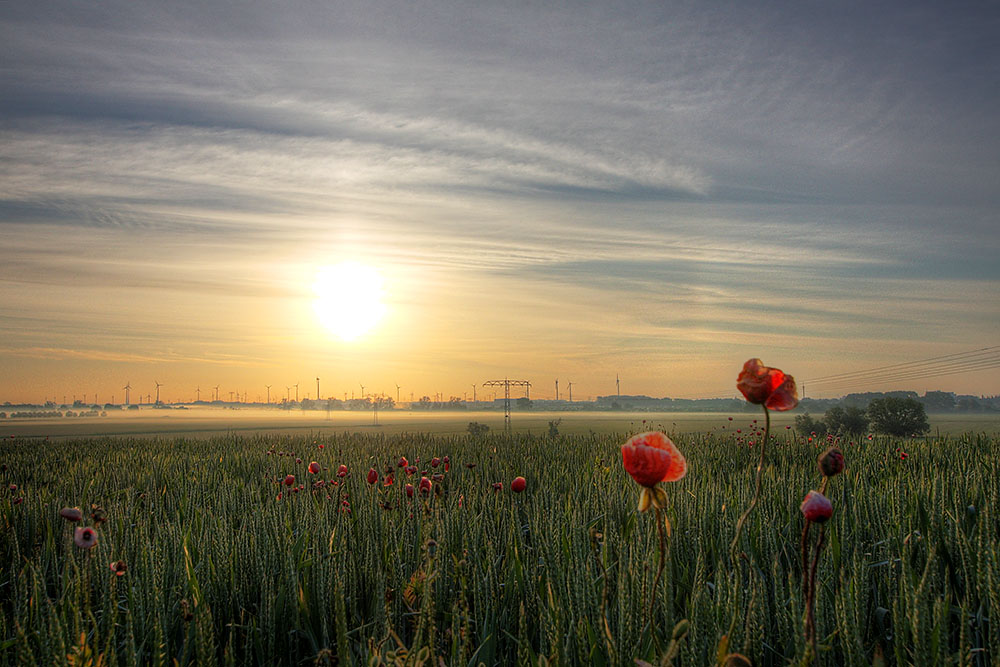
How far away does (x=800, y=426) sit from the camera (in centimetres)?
2352

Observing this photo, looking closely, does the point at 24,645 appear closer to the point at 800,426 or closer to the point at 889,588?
the point at 889,588

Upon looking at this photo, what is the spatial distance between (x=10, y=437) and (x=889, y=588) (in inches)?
1031

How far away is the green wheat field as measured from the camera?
1900 millimetres

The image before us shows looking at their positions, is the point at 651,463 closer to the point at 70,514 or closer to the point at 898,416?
the point at 70,514

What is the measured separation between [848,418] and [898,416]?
223cm

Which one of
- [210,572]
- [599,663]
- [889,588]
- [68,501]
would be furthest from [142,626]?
[68,501]

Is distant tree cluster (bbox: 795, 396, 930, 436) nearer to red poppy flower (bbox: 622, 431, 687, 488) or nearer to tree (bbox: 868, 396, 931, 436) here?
tree (bbox: 868, 396, 931, 436)

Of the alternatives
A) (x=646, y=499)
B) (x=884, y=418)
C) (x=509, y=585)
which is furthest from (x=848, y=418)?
(x=646, y=499)

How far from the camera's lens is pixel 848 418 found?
97.6ft

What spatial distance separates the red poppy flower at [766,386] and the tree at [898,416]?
30.6 metres

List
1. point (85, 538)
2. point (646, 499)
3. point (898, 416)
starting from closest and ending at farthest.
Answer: point (646, 499) < point (85, 538) < point (898, 416)

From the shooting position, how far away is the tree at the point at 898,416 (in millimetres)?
27250

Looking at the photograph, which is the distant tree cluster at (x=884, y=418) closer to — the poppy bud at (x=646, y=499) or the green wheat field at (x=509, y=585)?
the green wheat field at (x=509, y=585)

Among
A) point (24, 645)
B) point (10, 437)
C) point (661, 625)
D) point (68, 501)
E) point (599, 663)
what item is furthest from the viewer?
point (10, 437)
